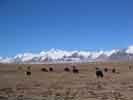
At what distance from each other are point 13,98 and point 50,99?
3086 mm

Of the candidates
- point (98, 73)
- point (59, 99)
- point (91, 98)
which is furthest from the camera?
point (98, 73)

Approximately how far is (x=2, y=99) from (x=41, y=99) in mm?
2992

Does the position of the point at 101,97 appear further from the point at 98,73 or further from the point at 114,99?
the point at 98,73

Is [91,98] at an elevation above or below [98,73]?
below

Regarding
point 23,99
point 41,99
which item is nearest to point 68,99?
point 41,99

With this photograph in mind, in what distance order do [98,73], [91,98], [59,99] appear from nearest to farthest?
1. [59,99]
2. [91,98]
3. [98,73]

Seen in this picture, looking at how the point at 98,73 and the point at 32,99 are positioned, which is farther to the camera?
the point at 98,73

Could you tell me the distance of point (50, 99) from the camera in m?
21.2

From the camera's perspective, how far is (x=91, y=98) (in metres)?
22.4

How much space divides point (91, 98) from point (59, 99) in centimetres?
289

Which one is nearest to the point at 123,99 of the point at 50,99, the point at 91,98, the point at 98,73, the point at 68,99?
the point at 91,98

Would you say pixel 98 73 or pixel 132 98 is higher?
pixel 98 73

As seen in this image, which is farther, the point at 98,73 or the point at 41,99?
the point at 98,73

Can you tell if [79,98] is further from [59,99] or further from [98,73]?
[98,73]
